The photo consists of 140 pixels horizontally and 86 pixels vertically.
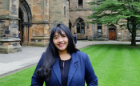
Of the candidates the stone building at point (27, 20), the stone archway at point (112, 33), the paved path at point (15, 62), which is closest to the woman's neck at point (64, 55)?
the paved path at point (15, 62)

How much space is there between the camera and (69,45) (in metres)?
1.62

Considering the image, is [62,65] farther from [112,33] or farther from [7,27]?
[112,33]

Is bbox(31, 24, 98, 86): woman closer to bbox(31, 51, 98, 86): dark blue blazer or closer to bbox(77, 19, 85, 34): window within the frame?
bbox(31, 51, 98, 86): dark blue blazer

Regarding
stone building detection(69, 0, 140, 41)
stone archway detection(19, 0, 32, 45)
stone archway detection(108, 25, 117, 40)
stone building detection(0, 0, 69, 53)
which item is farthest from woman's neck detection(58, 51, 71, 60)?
stone archway detection(108, 25, 117, 40)

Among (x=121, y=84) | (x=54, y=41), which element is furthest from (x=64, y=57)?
(x=121, y=84)

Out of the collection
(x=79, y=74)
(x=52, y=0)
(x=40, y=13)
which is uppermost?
(x=52, y=0)

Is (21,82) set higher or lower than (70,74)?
lower

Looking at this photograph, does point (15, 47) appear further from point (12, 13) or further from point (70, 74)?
point (70, 74)

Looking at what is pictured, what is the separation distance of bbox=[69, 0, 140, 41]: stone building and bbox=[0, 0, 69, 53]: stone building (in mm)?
9903

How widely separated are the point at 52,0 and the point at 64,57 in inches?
634

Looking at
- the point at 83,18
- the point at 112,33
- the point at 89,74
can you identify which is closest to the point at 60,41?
the point at 89,74

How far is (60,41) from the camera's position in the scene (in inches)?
61.1

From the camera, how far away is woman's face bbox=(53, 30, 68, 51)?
1.56 m

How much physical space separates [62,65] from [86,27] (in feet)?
88.5
